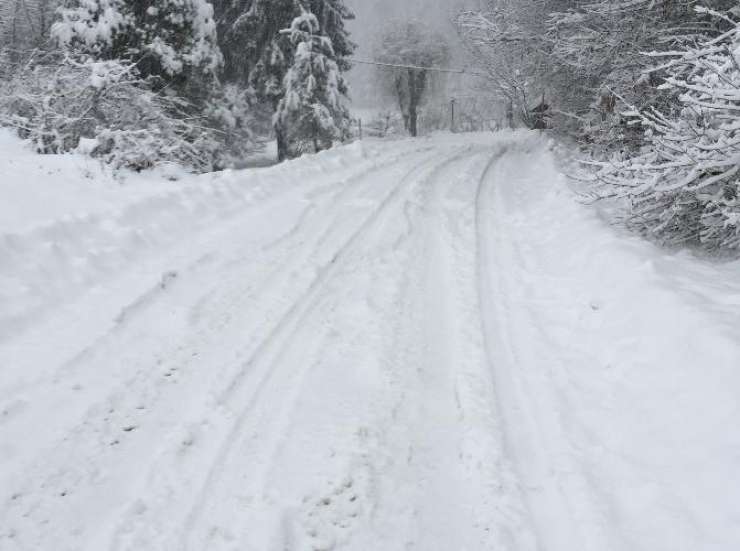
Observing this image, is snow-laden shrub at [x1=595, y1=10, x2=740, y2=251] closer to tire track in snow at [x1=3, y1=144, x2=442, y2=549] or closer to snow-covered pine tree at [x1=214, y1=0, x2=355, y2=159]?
tire track in snow at [x1=3, y1=144, x2=442, y2=549]

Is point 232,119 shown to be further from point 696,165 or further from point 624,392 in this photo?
point 624,392

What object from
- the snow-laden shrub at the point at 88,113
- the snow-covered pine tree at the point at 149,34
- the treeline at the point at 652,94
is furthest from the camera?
the snow-covered pine tree at the point at 149,34

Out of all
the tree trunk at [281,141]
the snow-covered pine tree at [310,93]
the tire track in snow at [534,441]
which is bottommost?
the tire track in snow at [534,441]

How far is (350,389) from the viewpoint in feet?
12.0

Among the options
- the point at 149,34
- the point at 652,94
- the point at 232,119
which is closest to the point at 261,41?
the point at 232,119

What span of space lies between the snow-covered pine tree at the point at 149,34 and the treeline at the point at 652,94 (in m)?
7.63

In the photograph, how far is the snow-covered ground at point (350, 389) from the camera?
2598 millimetres

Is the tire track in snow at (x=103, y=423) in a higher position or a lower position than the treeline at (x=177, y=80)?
lower

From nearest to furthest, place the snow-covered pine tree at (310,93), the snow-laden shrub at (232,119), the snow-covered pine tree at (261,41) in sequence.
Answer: the snow-laden shrub at (232,119)
the snow-covered pine tree at (310,93)
the snow-covered pine tree at (261,41)

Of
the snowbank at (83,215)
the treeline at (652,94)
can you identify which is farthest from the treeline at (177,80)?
the treeline at (652,94)

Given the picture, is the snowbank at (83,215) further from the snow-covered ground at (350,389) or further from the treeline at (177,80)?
the treeline at (177,80)

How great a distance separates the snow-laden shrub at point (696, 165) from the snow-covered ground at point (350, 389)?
557 mm

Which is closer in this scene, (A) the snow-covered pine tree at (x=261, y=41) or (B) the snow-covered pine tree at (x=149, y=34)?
(B) the snow-covered pine tree at (x=149, y=34)

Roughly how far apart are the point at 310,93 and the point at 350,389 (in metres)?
17.0
